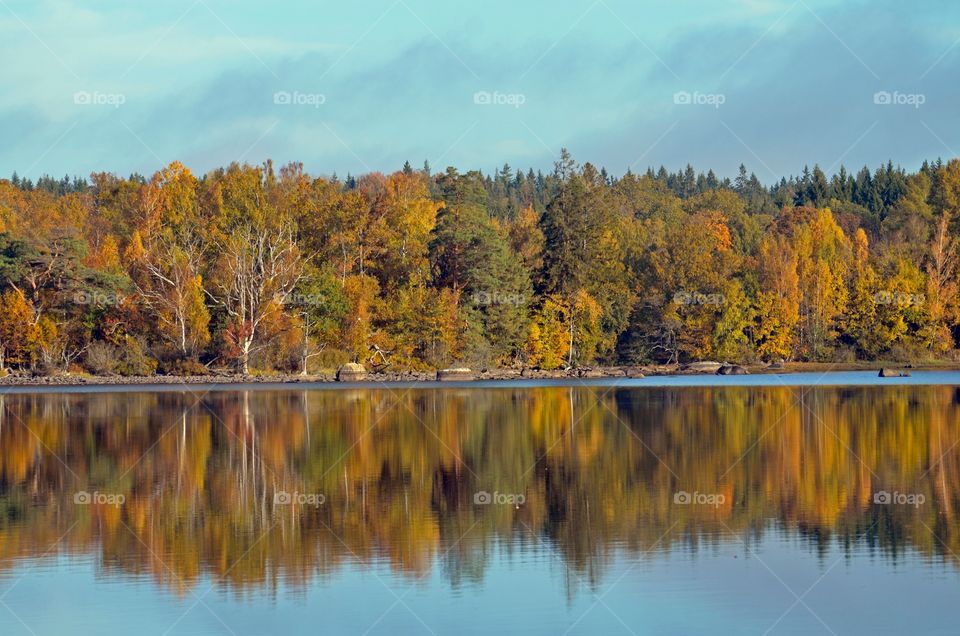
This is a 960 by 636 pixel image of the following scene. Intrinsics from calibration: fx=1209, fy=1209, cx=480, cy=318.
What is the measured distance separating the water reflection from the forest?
30.5 meters

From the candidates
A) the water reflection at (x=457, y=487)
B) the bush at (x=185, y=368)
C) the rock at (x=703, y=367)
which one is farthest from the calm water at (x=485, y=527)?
the rock at (x=703, y=367)

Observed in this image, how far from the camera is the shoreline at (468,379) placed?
2574 inches

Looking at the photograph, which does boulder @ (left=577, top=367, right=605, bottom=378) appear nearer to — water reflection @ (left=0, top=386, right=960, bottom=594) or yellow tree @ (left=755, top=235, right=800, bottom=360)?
yellow tree @ (left=755, top=235, right=800, bottom=360)

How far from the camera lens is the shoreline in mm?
65375

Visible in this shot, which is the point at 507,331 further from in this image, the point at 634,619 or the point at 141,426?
the point at 634,619

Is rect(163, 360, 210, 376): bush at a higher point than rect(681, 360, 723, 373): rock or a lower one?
higher

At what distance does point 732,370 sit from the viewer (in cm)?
7550

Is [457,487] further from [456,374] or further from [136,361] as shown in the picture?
[136,361]

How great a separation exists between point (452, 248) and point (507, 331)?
250 inches

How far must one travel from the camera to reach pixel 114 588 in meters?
14.6

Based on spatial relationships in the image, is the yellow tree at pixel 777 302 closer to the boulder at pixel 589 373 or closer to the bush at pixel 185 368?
the boulder at pixel 589 373

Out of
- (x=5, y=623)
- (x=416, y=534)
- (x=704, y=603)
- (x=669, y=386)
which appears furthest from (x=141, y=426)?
(x=669, y=386)

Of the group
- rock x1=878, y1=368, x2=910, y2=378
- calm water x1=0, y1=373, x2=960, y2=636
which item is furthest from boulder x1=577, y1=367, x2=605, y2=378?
calm water x1=0, y1=373, x2=960, y2=636

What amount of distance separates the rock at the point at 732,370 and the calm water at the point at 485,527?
40.1 m
